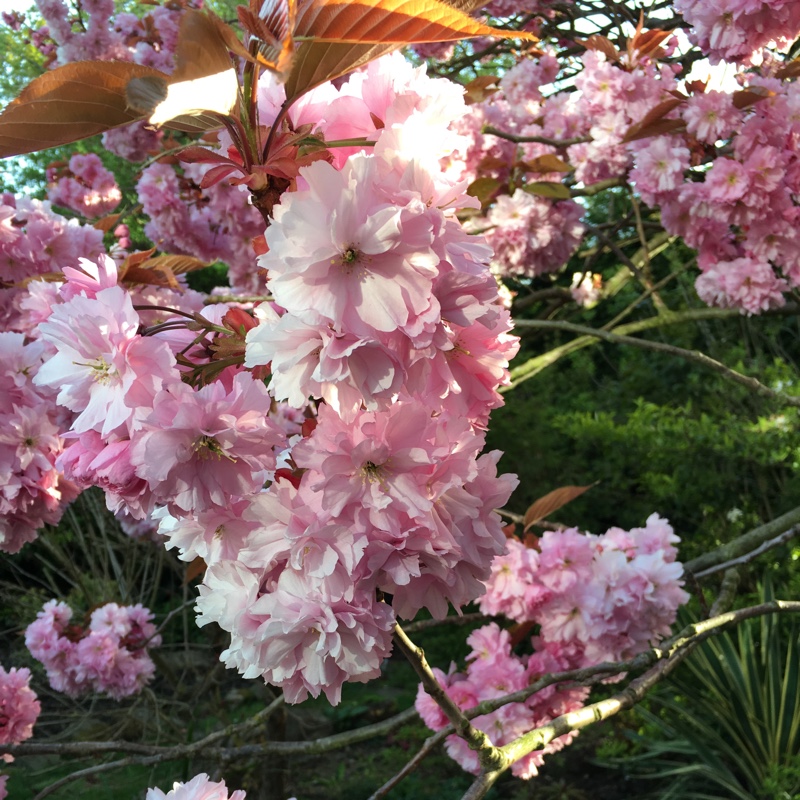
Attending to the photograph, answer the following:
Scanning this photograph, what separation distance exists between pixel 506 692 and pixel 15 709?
4.51 ft

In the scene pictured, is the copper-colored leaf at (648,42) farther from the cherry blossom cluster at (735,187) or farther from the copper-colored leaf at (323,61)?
the copper-colored leaf at (323,61)

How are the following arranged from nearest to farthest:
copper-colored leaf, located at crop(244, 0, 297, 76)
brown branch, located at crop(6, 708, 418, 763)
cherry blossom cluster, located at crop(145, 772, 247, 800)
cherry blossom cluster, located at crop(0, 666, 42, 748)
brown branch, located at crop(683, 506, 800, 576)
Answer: copper-colored leaf, located at crop(244, 0, 297, 76), cherry blossom cluster, located at crop(145, 772, 247, 800), brown branch, located at crop(6, 708, 418, 763), brown branch, located at crop(683, 506, 800, 576), cherry blossom cluster, located at crop(0, 666, 42, 748)

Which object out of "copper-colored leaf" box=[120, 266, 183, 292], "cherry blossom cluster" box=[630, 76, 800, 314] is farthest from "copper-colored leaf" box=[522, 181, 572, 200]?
"copper-colored leaf" box=[120, 266, 183, 292]

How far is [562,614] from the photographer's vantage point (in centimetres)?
181

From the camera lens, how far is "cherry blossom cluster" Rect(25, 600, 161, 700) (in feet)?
9.46

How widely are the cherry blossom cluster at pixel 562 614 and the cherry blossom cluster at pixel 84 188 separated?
9.16 ft

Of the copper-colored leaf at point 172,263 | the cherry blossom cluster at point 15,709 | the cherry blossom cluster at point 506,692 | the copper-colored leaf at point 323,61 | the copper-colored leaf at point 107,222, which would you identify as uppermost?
the copper-colored leaf at point 323,61

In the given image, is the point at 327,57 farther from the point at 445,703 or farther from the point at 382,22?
the point at 445,703

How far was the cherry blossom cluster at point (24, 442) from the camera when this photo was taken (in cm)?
120

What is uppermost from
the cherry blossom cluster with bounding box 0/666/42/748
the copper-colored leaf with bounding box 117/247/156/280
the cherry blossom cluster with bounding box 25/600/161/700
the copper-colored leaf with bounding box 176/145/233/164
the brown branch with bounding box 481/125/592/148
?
the copper-colored leaf with bounding box 176/145/233/164

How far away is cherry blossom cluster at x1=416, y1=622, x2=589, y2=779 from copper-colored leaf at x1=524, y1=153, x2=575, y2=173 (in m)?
1.32

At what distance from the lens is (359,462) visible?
0.64m

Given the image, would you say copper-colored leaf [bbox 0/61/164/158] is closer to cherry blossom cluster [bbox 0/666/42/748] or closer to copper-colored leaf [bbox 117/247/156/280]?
copper-colored leaf [bbox 117/247/156/280]

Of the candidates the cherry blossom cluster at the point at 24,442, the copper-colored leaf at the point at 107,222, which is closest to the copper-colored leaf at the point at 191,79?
the cherry blossom cluster at the point at 24,442
